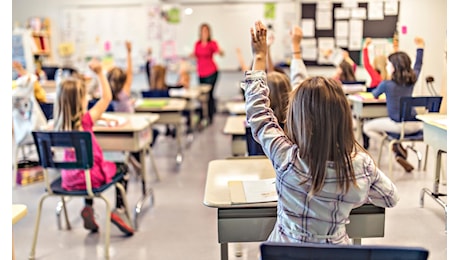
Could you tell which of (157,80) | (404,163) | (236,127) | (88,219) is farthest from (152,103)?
(404,163)

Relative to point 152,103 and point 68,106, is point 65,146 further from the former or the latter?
point 152,103

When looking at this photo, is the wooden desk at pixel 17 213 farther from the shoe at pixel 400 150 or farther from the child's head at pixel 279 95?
the shoe at pixel 400 150

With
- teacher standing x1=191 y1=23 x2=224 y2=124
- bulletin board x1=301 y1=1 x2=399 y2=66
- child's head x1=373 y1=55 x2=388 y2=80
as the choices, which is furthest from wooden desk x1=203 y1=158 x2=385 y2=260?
teacher standing x1=191 y1=23 x2=224 y2=124

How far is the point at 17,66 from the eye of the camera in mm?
4613

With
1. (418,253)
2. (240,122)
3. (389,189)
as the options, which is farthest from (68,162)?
(418,253)

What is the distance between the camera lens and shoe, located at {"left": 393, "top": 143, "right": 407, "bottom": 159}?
298cm

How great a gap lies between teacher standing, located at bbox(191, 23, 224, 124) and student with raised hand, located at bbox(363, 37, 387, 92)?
4102 millimetres

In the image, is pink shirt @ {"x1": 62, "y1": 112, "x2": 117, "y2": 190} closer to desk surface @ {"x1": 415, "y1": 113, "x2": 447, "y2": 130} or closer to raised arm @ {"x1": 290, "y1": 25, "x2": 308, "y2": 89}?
raised arm @ {"x1": 290, "y1": 25, "x2": 308, "y2": 89}

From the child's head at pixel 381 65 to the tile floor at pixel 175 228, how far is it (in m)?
0.43

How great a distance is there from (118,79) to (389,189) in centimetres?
328

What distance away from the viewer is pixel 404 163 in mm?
2896

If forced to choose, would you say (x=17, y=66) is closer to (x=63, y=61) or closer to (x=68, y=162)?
(x=68, y=162)

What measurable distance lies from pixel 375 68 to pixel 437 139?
593 mm

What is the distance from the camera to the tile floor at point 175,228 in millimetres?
2650
